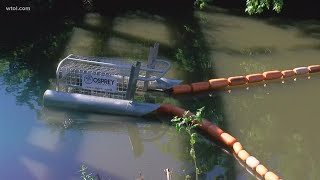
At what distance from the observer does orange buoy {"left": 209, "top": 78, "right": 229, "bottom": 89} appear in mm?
9203

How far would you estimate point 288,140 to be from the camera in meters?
7.90

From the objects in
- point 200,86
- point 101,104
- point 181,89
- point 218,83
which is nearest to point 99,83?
point 101,104

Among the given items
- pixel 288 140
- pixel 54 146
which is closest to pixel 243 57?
pixel 288 140

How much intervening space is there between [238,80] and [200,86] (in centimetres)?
73

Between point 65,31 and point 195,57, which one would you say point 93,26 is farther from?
point 195,57

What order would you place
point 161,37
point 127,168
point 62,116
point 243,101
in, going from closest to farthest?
1. point 127,168
2. point 62,116
3. point 243,101
4. point 161,37

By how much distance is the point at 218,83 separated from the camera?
9.22 m

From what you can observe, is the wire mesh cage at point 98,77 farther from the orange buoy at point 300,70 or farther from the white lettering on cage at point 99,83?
the orange buoy at point 300,70

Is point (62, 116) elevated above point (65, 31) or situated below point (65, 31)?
below

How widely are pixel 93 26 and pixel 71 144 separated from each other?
4.77 metres

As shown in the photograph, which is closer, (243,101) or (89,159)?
(89,159)

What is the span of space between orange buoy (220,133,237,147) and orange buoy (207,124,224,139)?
74mm

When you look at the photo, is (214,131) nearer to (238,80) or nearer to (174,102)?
(174,102)

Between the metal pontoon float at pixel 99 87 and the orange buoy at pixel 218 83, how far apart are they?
1252mm
